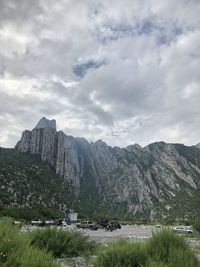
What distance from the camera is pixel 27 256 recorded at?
343 inches

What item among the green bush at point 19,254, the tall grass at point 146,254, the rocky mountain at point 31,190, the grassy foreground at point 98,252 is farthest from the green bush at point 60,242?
the rocky mountain at point 31,190

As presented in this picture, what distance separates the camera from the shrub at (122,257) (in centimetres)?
1084

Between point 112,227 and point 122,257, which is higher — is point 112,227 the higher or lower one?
the higher one

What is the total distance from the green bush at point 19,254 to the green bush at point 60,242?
12.3 feet

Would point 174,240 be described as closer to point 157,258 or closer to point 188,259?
point 188,259

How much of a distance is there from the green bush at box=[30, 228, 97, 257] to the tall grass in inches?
128

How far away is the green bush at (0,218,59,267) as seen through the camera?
8422 mm

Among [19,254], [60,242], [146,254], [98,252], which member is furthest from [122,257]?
[60,242]

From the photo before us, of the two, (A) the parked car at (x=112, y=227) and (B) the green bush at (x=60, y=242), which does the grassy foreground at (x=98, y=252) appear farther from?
(A) the parked car at (x=112, y=227)

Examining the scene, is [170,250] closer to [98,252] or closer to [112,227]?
[98,252]

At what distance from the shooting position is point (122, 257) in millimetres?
11109

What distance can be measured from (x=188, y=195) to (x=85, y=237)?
18730 centimetres

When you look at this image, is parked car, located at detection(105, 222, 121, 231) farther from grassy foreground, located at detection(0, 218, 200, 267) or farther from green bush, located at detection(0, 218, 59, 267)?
green bush, located at detection(0, 218, 59, 267)

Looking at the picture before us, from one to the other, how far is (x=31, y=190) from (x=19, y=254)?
12300cm
